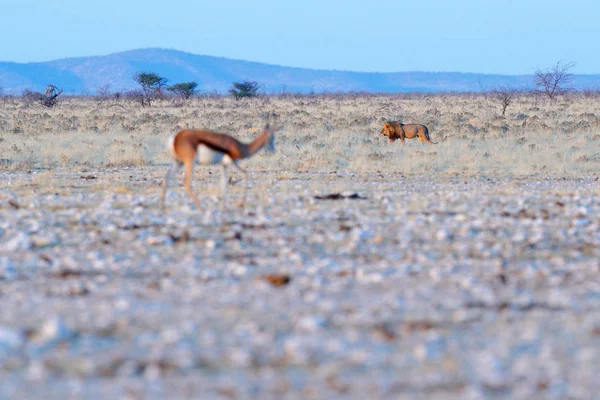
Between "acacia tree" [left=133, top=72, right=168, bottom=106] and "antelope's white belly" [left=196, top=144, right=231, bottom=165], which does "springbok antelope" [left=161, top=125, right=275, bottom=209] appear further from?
"acacia tree" [left=133, top=72, right=168, bottom=106]

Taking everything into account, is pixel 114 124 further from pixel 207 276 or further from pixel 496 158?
pixel 207 276

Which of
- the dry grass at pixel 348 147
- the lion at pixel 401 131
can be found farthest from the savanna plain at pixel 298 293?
the lion at pixel 401 131

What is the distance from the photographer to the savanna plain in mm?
5414

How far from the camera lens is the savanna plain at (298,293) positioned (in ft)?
17.8

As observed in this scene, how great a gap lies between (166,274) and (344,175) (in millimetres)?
13927

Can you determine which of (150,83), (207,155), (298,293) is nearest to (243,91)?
(150,83)

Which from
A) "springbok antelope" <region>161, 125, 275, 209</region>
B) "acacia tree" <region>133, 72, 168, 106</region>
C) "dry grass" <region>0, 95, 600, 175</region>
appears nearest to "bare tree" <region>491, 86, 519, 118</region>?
"dry grass" <region>0, 95, 600, 175</region>

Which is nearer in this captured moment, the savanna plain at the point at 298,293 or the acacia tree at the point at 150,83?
the savanna plain at the point at 298,293

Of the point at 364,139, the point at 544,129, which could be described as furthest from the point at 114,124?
the point at 544,129

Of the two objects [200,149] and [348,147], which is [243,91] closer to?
[348,147]

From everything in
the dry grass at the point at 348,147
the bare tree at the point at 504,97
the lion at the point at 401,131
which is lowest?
the dry grass at the point at 348,147

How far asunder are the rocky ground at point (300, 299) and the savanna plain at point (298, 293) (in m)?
0.02

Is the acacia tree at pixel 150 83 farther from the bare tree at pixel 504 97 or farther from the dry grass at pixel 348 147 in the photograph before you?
the dry grass at pixel 348 147

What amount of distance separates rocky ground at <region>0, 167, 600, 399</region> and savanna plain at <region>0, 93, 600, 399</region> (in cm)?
2
